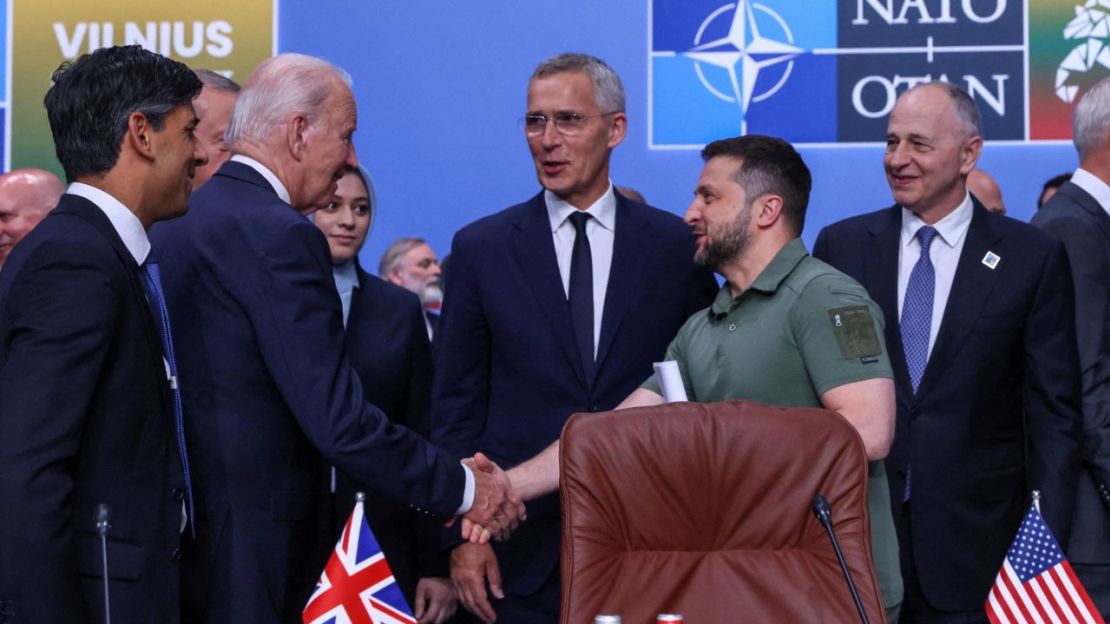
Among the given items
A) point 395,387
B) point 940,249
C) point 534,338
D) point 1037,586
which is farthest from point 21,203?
point 1037,586

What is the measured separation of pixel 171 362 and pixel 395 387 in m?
1.03

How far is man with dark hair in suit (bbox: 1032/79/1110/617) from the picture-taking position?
12.9 feet

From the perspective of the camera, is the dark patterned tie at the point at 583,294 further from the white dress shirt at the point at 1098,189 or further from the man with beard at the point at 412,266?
the man with beard at the point at 412,266

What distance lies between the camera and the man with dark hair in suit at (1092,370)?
393 centimetres

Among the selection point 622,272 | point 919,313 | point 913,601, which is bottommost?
point 913,601

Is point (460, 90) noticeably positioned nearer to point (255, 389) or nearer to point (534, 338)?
point (534, 338)

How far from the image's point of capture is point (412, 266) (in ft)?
20.9

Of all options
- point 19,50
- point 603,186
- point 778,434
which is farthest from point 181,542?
point 19,50

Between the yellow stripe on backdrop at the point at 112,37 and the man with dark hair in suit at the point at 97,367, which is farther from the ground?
the yellow stripe on backdrop at the point at 112,37

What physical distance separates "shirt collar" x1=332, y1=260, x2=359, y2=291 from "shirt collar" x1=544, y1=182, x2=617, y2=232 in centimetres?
53

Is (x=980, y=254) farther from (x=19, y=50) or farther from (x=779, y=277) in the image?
(x=19, y=50)

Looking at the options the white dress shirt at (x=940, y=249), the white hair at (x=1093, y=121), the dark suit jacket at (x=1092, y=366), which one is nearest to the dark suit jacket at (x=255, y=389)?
the white dress shirt at (x=940, y=249)

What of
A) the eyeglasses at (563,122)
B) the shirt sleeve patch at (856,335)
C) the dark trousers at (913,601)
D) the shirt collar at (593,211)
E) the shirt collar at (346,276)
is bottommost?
the dark trousers at (913,601)

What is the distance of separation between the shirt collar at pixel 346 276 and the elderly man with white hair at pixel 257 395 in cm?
84
